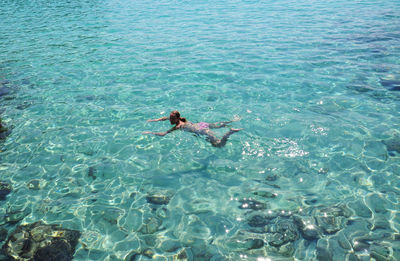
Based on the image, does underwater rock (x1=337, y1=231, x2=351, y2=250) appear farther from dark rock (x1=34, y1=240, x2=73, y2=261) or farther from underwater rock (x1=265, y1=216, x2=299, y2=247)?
dark rock (x1=34, y1=240, x2=73, y2=261)

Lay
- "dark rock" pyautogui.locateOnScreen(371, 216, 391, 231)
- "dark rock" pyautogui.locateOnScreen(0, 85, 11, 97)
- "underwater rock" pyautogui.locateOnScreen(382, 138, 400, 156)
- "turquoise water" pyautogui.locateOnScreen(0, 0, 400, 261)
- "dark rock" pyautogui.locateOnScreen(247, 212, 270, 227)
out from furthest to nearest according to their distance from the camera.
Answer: "dark rock" pyautogui.locateOnScreen(0, 85, 11, 97), "underwater rock" pyautogui.locateOnScreen(382, 138, 400, 156), "dark rock" pyautogui.locateOnScreen(247, 212, 270, 227), "turquoise water" pyautogui.locateOnScreen(0, 0, 400, 261), "dark rock" pyautogui.locateOnScreen(371, 216, 391, 231)

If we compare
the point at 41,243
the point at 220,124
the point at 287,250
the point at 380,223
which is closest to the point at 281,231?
the point at 287,250

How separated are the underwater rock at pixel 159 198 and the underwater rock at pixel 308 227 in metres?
2.83

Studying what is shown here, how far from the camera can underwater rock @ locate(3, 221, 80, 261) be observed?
16.8ft

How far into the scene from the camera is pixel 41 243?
5.35 m

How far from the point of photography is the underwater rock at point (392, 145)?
7.39 m

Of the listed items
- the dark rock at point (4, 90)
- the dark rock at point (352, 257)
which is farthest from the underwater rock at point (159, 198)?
the dark rock at point (4, 90)

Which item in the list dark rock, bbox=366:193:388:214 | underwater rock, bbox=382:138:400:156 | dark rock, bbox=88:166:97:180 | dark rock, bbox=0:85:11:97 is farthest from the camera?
dark rock, bbox=0:85:11:97

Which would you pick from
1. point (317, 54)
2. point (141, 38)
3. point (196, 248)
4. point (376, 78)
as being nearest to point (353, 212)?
point (196, 248)

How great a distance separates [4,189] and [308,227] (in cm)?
710

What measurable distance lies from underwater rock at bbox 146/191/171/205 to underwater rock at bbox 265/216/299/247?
2.31 m

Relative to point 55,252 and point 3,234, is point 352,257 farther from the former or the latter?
point 3,234

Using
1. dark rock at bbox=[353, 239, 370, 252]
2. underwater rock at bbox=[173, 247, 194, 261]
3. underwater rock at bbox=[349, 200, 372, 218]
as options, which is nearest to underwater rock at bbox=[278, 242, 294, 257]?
dark rock at bbox=[353, 239, 370, 252]

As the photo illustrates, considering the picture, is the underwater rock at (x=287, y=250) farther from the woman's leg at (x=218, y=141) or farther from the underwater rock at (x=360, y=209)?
the woman's leg at (x=218, y=141)
